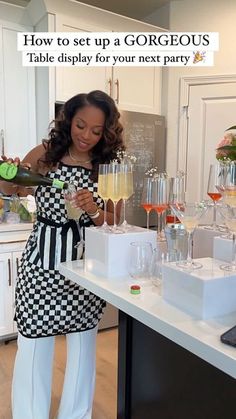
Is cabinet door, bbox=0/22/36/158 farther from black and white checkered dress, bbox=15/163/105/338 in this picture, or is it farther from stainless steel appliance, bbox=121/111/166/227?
black and white checkered dress, bbox=15/163/105/338

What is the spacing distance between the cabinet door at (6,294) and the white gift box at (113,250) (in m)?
1.36

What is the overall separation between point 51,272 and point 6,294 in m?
1.17

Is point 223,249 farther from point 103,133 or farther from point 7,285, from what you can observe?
point 7,285

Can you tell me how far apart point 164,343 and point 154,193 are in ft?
1.59

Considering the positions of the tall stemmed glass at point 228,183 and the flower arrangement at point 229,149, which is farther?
the flower arrangement at point 229,149

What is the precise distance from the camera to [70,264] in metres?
1.33

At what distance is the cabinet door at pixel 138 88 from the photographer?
2.80m

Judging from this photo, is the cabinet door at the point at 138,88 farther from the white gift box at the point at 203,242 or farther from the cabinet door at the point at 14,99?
the white gift box at the point at 203,242

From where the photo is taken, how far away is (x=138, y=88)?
290cm

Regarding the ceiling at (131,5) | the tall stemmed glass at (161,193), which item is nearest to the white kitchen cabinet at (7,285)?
the tall stemmed glass at (161,193)

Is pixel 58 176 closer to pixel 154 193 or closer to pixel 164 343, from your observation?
pixel 154 193

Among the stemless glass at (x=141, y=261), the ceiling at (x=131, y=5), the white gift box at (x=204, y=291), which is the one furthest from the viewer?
the ceiling at (x=131, y=5)

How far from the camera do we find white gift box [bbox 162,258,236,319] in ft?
2.75

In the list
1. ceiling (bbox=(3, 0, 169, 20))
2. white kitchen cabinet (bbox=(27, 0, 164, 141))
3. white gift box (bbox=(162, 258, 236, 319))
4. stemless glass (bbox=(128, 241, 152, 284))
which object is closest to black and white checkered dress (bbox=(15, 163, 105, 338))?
stemless glass (bbox=(128, 241, 152, 284))
